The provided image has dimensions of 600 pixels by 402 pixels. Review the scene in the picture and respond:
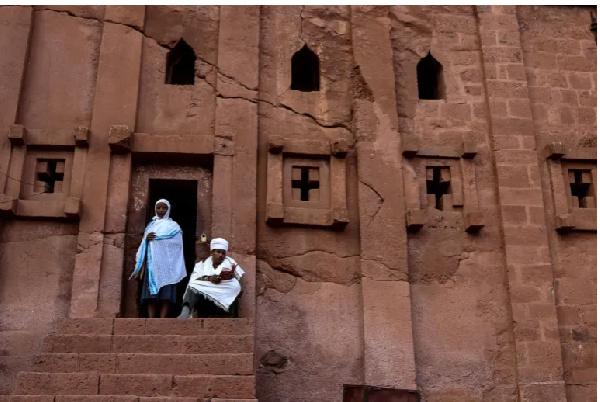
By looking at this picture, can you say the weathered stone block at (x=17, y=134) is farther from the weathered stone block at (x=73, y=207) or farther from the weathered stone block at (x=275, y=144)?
the weathered stone block at (x=275, y=144)

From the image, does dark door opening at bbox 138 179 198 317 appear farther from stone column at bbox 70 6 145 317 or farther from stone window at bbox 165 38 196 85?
stone window at bbox 165 38 196 85

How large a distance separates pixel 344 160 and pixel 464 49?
2.38 m

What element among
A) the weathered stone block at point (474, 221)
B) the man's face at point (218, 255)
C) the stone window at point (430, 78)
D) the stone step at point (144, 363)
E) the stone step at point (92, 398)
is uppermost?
the stone window at point (430, 78)

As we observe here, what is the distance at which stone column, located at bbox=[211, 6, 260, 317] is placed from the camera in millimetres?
7801

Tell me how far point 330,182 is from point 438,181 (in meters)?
1.34

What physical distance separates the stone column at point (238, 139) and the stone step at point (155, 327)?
3.85 ft

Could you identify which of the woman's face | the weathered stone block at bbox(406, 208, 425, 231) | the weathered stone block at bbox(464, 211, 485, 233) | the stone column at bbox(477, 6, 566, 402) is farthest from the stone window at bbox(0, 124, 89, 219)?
the stone column at bbox(477, 6, 566, 402)

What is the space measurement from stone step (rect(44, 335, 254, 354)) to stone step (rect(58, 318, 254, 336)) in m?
0.12

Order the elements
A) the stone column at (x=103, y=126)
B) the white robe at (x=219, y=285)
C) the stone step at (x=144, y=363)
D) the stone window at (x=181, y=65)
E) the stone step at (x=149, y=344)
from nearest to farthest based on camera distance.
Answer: the stone step at (x=144, y=363), the stone step at (x=149, y=344), the white robe at (x=219, y=285), the stone column at (x=103, y=126), the stone window at (x=181, y=65)

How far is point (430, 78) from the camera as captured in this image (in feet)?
31.2

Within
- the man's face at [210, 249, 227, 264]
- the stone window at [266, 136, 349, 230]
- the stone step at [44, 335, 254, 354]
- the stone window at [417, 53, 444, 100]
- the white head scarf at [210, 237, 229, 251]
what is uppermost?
the stone window at [417, 53, 444, 100]

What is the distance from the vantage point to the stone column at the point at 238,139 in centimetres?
780

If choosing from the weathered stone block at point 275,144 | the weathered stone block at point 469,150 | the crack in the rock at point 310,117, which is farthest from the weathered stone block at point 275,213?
the weathered stone block at point 469,150

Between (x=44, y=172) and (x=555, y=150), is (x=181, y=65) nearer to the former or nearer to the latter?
(x=44, y=172)
